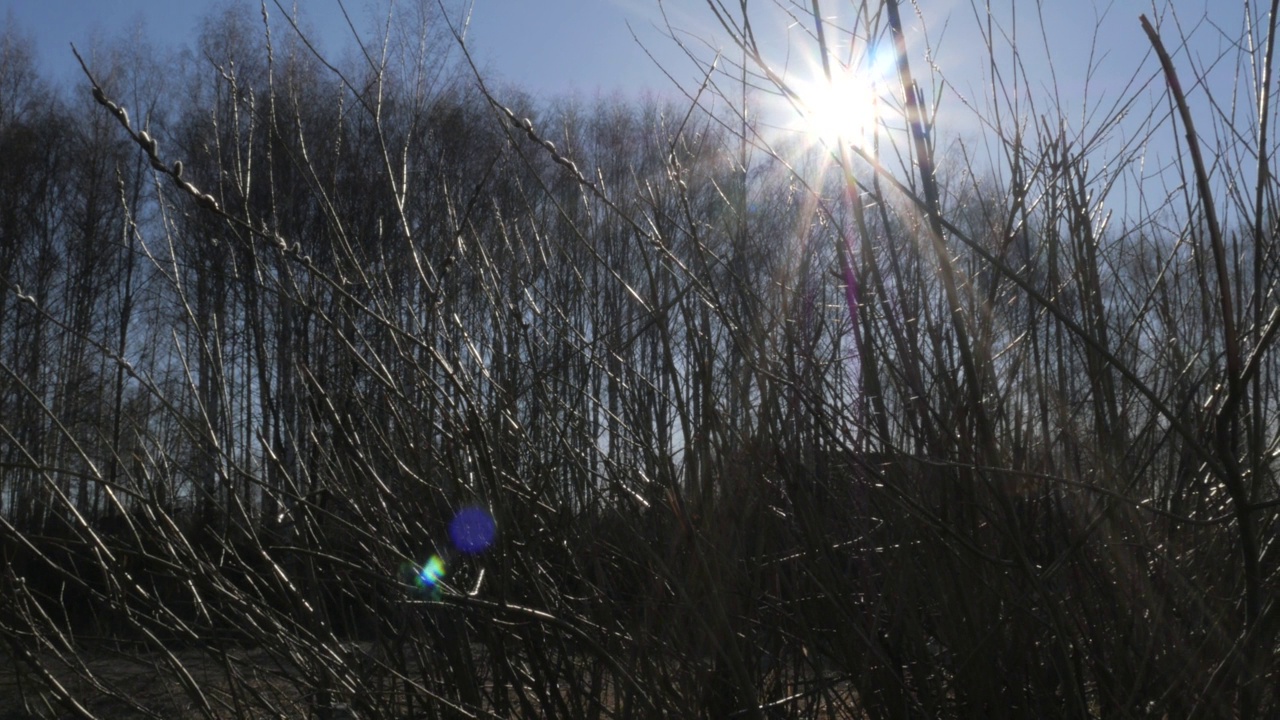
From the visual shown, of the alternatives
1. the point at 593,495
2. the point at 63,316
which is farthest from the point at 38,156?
the point at 593,495

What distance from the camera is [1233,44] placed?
1567 millimetres

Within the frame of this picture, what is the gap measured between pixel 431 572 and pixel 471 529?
0.33 feet

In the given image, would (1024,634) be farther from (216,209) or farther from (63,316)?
(63,316)

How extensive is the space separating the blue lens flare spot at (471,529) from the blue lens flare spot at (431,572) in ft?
0.16

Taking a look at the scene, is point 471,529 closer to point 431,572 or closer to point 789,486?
point 431,572

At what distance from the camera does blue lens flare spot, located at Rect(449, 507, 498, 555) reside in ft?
5.41

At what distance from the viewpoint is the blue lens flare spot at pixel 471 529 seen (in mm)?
1649

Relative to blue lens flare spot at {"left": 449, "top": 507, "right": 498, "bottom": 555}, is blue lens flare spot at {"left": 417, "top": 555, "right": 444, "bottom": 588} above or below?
below

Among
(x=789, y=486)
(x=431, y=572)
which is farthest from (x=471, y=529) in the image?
(x=789, y=486)

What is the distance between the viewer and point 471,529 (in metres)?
1.67

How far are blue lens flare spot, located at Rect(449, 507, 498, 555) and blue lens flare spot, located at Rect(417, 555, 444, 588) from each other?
1.9 inches

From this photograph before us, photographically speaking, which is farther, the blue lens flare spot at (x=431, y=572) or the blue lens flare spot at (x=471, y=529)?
the blue lens flare spot at (x=471, y=529)

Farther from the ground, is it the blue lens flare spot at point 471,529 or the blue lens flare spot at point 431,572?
the blue lens flare spot at point 471,529

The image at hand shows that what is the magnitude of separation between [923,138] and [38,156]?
1538 centimetres
